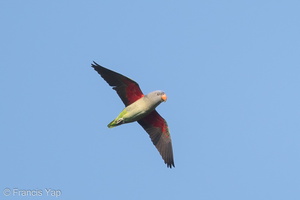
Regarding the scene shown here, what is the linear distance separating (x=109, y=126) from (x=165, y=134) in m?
2.86

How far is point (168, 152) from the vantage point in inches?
1030


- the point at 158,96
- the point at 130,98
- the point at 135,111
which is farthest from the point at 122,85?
the point at 158,96

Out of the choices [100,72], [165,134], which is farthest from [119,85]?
[165,134]

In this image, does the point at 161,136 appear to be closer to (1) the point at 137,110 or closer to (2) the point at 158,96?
(1) the point at 137,110

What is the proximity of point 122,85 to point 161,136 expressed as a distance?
3.17 metres

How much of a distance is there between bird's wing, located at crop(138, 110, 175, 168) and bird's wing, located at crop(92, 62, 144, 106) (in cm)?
155

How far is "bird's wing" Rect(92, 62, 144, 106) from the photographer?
24.5m

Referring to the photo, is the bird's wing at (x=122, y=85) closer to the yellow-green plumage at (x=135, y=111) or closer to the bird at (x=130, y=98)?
the bird at (x=130, y=98)

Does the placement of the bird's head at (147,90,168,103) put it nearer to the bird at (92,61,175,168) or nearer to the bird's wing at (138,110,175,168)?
the bird at (92,61,175,168)

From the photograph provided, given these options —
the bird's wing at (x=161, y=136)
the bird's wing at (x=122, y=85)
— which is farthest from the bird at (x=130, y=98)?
the bird's wing at (x=161, y=136)

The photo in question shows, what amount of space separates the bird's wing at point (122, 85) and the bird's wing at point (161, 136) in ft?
5.08

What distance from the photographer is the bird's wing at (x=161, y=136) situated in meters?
26.1

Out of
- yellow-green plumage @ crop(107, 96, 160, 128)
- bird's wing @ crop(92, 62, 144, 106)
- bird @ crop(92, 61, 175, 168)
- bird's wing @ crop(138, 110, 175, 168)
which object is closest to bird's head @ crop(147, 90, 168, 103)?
bird @ crop(92, 61, 175, 168)

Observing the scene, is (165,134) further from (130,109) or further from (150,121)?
(130,109)
